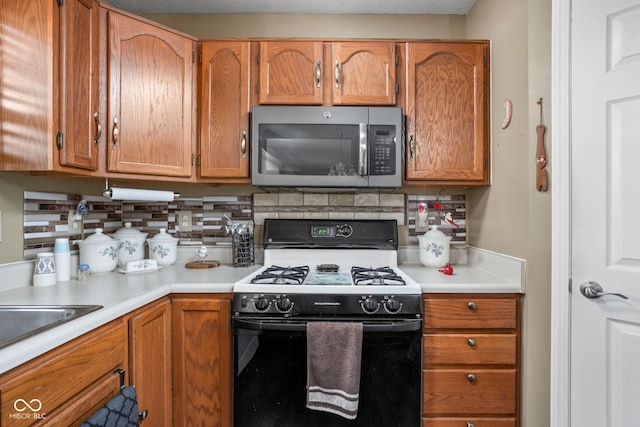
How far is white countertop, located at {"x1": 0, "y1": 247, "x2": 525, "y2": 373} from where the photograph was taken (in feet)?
2.89

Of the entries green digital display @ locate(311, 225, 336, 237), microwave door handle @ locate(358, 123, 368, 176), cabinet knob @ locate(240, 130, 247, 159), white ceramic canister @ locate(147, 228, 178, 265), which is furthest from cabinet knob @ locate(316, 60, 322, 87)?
white ceramic canister @ locate(147, 228, 178, 265)

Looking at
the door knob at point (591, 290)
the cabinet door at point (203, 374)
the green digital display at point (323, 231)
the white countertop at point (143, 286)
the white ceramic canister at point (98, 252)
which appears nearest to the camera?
the white countertop at point (143, 286)

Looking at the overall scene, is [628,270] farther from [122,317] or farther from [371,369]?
[122,317]

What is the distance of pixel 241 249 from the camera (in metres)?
1.92

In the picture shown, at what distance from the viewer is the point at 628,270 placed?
3.76 ft

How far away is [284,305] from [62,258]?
1066 mm

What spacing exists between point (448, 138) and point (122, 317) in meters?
1.73

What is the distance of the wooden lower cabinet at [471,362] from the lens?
1446mm

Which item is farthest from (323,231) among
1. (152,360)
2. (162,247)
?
(152,360)

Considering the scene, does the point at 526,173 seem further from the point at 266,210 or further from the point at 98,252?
the point at 98,252

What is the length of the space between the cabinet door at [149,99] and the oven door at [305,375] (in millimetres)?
928

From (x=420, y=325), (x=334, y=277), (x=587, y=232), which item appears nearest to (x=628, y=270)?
(x=587, y=232)

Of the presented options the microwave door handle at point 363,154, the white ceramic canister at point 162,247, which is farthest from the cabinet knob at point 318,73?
the white ceramic canister at point 162,247

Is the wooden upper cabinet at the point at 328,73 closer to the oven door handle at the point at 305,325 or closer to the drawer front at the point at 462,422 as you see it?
the oven door handle at the point at 305,325
